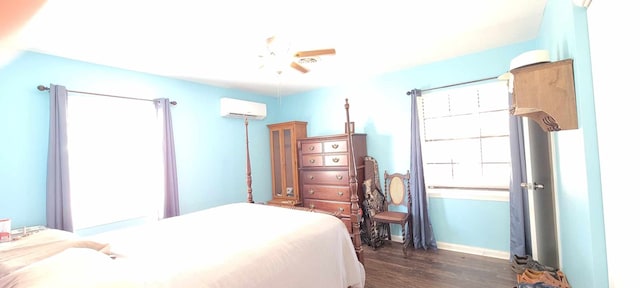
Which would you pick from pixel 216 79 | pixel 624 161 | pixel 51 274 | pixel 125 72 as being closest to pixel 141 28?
pixel 125 72

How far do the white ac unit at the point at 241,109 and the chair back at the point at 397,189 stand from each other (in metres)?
2.21

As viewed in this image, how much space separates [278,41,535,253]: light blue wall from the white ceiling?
0.68ft

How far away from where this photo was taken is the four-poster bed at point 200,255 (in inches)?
44.5

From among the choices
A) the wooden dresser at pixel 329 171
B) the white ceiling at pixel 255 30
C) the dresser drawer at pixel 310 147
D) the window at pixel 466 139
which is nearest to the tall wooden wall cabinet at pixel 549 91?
the white ceiling at pixel 255 30

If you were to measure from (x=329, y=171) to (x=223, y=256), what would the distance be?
2.44 m

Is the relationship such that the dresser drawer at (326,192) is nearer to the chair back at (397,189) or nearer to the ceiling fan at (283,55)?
the chair back at (397,189)

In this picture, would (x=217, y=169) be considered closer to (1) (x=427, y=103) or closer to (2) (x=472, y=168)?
(1) (x=427, y=103)

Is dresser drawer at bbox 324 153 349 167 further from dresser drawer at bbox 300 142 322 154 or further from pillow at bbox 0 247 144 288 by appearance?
pillow at bbox 0 247 144 288

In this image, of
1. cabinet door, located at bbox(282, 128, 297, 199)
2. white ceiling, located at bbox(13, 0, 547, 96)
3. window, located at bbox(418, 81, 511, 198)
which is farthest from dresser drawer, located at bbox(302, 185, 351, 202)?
white ceiling, located at bbox(13, 0, 547, 96)

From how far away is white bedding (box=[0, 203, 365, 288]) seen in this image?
45.6 inches

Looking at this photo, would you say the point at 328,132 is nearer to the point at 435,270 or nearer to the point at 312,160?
the point at 312,160

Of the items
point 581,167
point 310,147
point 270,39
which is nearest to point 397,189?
point 310,147

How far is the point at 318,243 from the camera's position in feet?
6.12

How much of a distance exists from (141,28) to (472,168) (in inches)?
144
